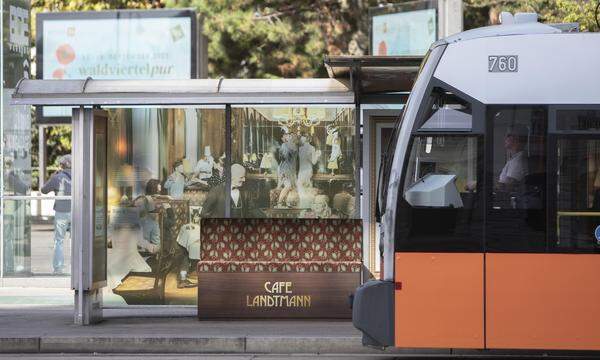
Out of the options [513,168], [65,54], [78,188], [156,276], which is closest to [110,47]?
[65,54]

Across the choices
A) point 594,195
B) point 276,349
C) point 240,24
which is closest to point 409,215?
point 594,195

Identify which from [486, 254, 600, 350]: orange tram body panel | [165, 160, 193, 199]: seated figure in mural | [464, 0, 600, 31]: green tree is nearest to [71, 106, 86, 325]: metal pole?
[165, 160, 193, 199]: seated figure in mural

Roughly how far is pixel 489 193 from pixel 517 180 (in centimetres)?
26

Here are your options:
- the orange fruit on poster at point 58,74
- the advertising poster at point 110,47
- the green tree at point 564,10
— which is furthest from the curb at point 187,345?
the orange fruit on poster at point 58,74

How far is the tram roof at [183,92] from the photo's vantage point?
1196cm

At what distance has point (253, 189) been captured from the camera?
12.6 metres

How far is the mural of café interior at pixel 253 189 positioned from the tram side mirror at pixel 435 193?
2985mm

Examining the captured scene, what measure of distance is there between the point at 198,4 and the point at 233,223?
19.7 metres

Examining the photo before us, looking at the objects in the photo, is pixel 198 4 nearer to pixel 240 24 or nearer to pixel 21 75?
pixel 240 24

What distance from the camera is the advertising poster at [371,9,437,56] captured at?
2162 cm

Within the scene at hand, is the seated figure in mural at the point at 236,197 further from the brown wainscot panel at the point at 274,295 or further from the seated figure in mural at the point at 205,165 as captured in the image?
the brown wainscot panel at the point at 274,295

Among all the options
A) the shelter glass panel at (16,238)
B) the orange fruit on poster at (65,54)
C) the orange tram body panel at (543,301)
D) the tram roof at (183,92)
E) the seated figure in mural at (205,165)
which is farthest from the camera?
the orange fruit on poster at (65,54)

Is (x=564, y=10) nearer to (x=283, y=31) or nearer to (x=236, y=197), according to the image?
(x=236, y=197)

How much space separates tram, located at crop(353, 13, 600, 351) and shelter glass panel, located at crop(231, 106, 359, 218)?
3081mm
